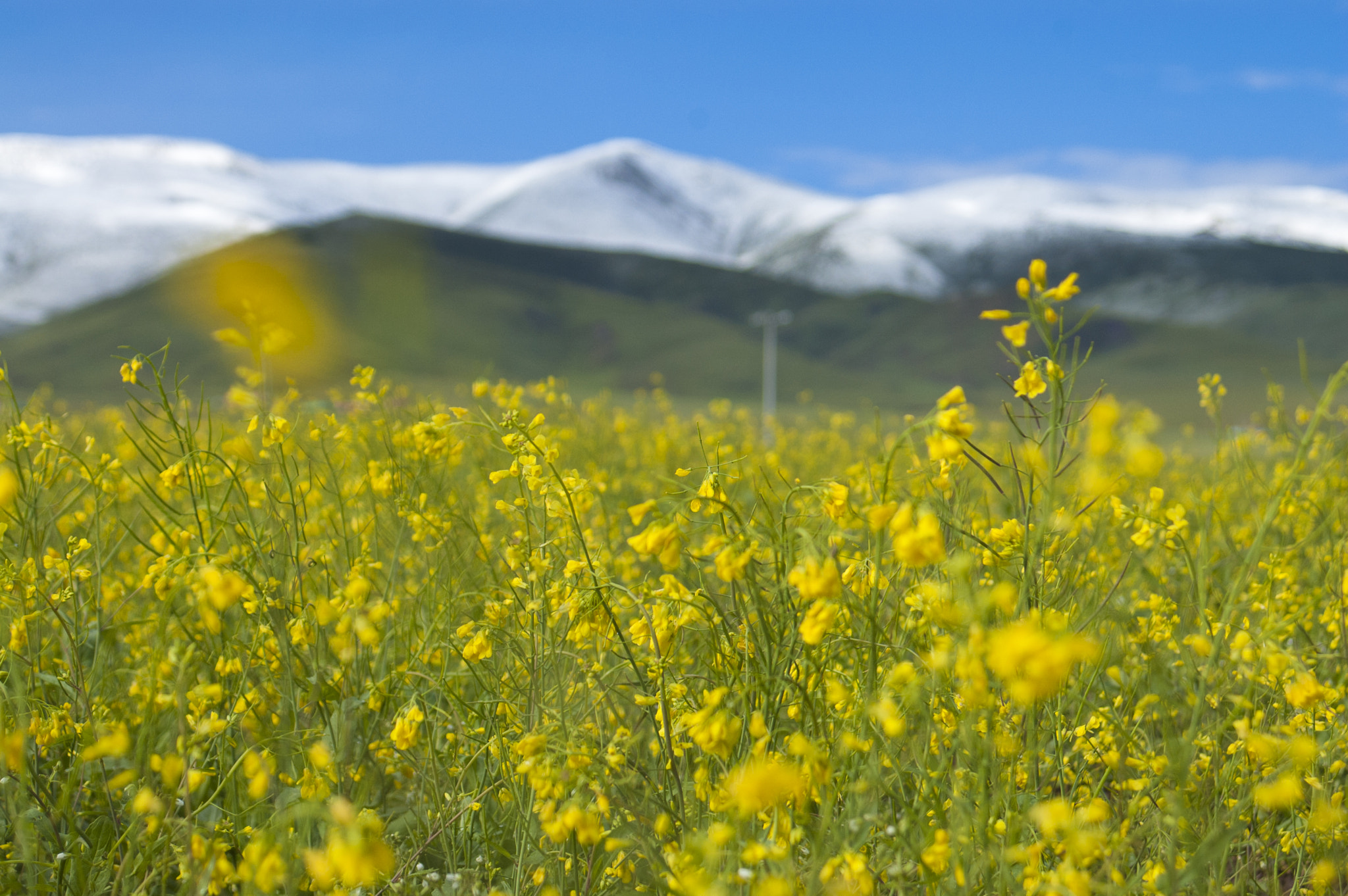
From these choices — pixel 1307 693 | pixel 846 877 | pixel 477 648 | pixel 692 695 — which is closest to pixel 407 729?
pixel 477 648

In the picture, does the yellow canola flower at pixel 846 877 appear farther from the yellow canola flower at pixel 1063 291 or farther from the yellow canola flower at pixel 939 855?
the yellow canola flower at pixel 1063 291

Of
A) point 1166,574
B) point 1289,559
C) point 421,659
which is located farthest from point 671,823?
point 1166,574

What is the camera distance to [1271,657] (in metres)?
1.32

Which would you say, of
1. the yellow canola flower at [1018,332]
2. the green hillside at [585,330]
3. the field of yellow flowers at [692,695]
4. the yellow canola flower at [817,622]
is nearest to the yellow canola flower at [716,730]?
the field of yellow flowers at [692,695]

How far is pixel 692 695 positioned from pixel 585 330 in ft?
294

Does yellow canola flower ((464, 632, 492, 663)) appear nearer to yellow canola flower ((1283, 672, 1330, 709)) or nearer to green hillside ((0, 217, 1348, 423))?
yellow canola flower ((1283, 672, 1330, 709))

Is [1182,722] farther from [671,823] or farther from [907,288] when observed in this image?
[907,288]

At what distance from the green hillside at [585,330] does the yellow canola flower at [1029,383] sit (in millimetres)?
51294

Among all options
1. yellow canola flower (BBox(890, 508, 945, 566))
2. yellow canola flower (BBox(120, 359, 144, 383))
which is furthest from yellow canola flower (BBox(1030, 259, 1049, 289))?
yellow canola flower (BBox(120, 359, 144, 383))

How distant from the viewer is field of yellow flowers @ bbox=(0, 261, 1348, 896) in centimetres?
125

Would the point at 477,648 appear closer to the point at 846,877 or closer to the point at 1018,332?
the point at 846,877

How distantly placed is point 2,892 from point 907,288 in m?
144

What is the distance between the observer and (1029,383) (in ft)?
5.34

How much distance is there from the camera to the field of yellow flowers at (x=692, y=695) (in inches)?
49.0
